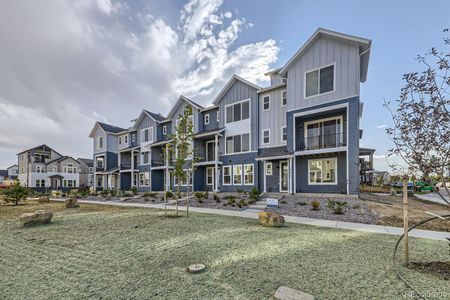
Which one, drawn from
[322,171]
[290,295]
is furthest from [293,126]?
[290,295]

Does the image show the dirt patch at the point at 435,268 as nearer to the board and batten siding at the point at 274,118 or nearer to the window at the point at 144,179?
the board and batten siding at the point at 274,118

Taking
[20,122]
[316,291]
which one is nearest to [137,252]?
[316,291]

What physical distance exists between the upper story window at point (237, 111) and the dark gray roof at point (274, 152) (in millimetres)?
3901

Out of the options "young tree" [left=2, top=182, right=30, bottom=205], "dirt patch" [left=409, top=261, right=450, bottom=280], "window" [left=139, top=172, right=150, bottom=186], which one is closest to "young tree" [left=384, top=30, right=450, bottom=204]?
"dirt patch" [left=409, top=261, right=450, bottom=280]

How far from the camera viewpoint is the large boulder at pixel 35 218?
7887 mm

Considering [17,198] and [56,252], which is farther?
[17,198]

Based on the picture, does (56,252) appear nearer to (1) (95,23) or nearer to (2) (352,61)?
(1) (95,23)

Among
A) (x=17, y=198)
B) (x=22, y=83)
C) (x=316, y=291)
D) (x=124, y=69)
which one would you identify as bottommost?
(x=17, y=198)

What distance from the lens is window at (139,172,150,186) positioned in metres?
28.3

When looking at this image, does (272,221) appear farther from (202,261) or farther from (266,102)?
(266,102)

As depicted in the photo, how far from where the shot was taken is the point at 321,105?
50.9ft

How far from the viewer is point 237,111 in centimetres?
2116

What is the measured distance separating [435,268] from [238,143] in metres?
17.4

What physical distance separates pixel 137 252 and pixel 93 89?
19543 millimetres
